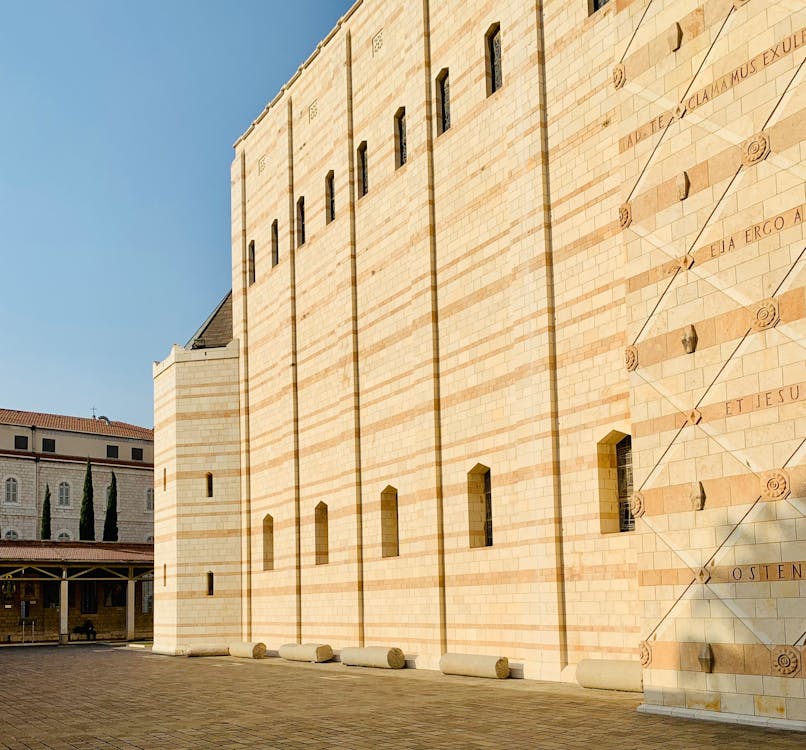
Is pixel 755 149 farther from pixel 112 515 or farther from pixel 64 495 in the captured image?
pixel 64 495

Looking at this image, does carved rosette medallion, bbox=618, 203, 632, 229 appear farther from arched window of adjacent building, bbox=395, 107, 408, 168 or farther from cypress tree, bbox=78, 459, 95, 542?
cypress tree, bbox=78, 459, 95, 542

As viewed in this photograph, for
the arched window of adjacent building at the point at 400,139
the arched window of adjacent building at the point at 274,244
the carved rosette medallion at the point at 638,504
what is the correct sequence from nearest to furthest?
1. the carved rosette medallion at the point at 638,504
2. the arched window of adjacent building at the point at 400,139
3. the arched window of adjacent building at the point at 274,244

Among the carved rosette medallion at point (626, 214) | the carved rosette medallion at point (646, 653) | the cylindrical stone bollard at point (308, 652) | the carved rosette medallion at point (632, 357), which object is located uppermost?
the carved rosette medallion at point (626, 214)

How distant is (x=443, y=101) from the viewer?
72.6ft

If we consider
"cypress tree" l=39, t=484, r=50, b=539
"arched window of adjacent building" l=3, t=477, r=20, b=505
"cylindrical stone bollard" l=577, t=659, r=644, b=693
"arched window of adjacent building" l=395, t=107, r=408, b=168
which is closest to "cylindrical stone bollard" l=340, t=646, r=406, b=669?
"cylindrical stone bollard" l=577, t=659, r=644, b=693

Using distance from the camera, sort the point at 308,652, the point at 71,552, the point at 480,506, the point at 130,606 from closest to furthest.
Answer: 1. the point at 480,506
2. the point at 308,652
3. the point at 130,606
4. the point at 71,552

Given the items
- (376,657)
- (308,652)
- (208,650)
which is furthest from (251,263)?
(376,657)

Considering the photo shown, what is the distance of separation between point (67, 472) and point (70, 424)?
4.14 m

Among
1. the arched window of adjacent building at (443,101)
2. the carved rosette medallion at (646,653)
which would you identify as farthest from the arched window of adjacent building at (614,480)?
the arched window of adjacent building at (443,101)

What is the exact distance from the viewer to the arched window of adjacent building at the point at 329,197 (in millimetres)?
27344

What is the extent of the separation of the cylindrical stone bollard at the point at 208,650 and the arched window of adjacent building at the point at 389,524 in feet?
28.7

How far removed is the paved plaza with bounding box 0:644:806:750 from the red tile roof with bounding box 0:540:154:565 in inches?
817

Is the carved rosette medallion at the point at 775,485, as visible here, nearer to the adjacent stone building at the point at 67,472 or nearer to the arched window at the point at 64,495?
the adjacent stone building at the point at 67,472

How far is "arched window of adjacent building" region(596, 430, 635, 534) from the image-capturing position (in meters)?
16.3
